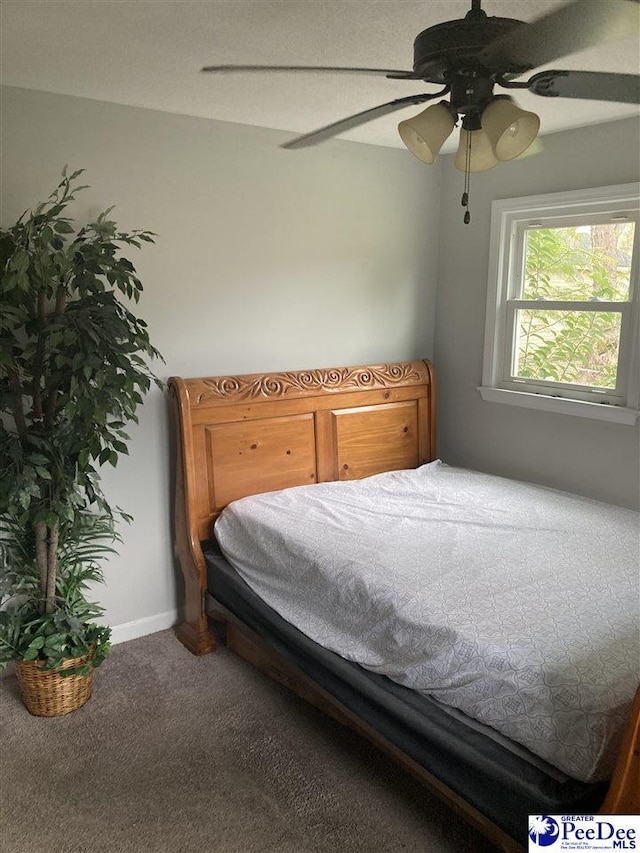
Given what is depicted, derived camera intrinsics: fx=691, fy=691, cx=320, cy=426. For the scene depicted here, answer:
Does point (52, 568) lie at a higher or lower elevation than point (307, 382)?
lower

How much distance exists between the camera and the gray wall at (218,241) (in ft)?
9.06

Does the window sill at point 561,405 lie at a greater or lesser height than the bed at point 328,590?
greater

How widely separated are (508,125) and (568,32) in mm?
369

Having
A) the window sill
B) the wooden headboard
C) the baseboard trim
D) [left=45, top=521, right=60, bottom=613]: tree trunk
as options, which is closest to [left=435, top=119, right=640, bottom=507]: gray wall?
the window sill

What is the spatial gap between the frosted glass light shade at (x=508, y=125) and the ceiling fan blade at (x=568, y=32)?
0.19 meters

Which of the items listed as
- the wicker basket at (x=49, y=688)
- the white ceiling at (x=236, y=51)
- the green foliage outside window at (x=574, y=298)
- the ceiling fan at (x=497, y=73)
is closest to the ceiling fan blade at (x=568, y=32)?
the ceiling fan at (x=497, y=73)

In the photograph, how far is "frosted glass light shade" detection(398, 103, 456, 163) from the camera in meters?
1.66

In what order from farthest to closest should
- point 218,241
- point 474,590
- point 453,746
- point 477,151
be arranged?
point 218,241
point 474,590
point 453,746
point 477,151

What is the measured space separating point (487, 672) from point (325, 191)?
7.99ft

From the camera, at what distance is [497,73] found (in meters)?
1.51

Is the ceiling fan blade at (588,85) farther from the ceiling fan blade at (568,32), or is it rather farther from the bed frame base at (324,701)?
the bed frame base at (324,701)

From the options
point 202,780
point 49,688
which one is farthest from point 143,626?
point 202,780

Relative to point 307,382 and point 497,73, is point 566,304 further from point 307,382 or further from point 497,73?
point 497,73

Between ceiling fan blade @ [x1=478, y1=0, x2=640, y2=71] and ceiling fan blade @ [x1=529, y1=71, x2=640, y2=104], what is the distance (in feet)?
0.26
